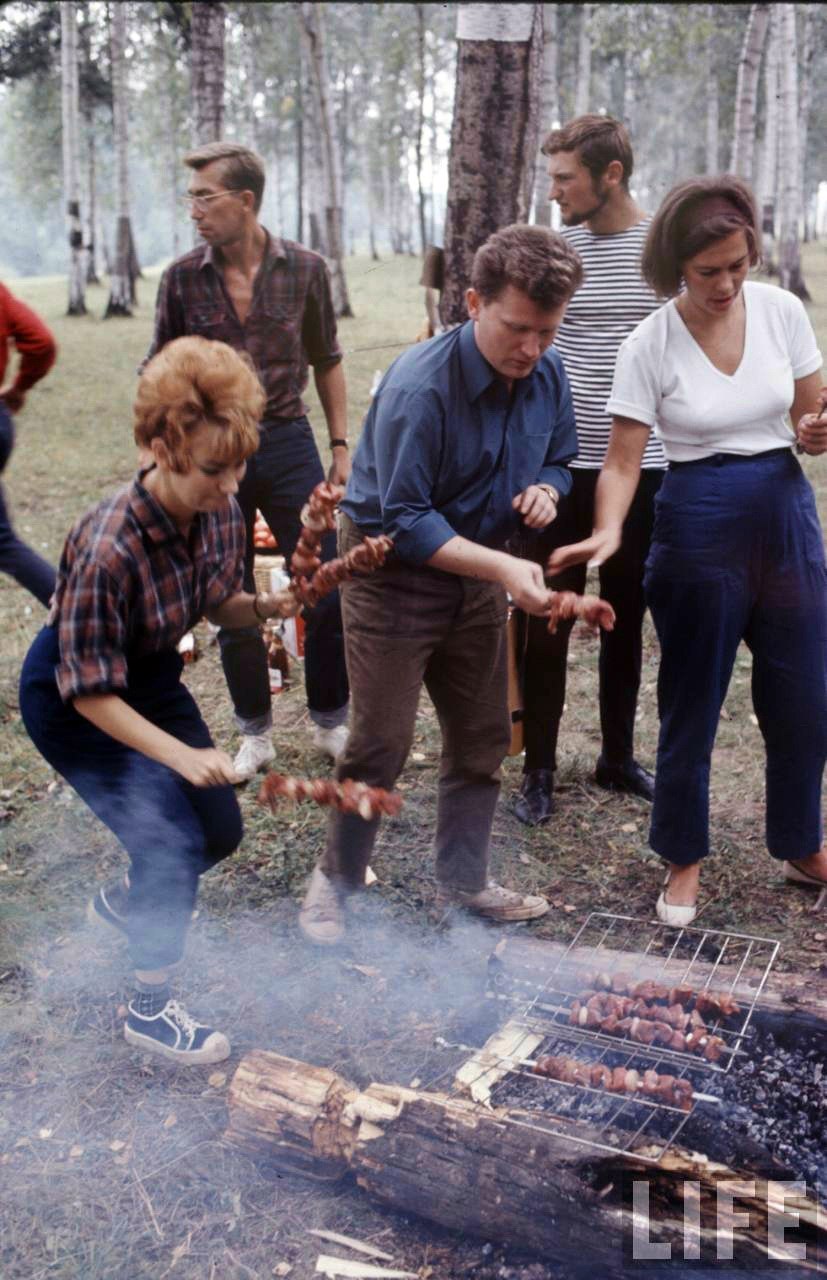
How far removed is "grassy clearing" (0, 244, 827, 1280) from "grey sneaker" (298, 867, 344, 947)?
0.07 metres

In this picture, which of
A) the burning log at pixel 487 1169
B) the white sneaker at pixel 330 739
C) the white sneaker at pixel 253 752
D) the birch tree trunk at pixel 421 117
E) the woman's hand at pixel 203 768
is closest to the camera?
the burning log at pixel 487 1169

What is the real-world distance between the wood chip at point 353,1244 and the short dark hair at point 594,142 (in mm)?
3530

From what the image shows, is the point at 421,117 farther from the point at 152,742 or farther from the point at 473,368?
the point at 152,742

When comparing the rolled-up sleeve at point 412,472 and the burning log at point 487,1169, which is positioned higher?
the rolled-up sleeve at point 412,472

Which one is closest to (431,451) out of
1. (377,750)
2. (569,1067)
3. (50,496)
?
(377,750)

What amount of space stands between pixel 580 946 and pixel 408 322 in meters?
16.1

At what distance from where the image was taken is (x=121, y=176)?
72.7ft

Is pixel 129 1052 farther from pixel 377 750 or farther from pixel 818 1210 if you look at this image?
pixel 818 1210

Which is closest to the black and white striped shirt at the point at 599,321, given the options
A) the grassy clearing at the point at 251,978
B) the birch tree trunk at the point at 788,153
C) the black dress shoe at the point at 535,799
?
the black dress shoe at the point at 535,799

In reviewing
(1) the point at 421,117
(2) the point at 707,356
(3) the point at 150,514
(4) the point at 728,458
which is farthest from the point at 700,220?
(1) the point at 421,117

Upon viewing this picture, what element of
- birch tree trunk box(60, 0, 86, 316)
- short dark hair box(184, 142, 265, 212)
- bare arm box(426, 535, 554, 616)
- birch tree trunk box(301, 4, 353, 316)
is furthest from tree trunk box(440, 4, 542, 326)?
birch tree trunk box(60, 0, 86, 316)

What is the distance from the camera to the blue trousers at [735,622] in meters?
3.43

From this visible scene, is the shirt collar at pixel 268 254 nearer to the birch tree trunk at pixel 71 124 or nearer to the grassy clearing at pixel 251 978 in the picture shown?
the grassy clearing at pixel 251 978

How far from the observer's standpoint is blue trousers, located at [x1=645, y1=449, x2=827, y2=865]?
11.3 feet
